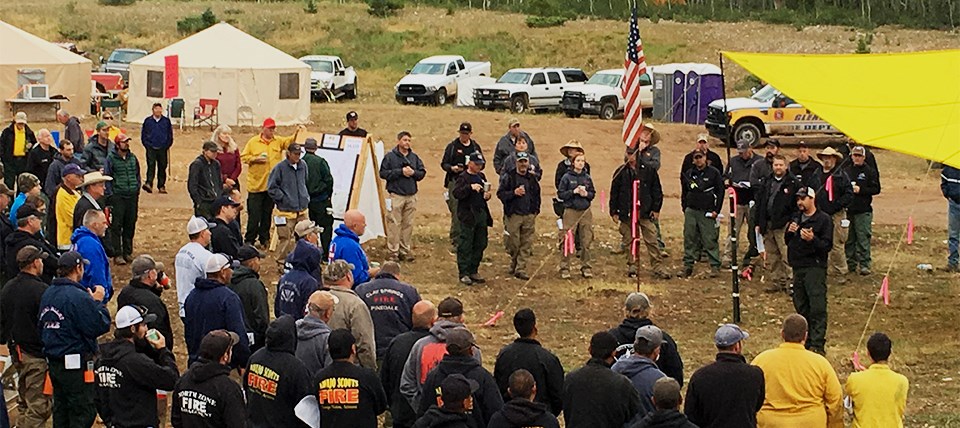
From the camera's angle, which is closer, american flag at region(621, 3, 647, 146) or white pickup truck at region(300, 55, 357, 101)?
american flag at region(621, 3, 647, 146)

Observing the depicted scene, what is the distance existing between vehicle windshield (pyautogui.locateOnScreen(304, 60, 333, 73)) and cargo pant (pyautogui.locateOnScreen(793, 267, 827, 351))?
29427mm

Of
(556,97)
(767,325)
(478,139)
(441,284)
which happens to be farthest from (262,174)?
(556,97)

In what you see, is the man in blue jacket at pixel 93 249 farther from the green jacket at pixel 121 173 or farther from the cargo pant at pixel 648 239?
the cargo pant at pixel 648 239

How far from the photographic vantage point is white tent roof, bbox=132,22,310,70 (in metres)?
33.4

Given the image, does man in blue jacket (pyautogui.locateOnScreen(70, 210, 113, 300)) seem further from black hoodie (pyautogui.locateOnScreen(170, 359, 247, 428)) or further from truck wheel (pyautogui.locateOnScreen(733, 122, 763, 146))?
truck wheel (pyautogui.locateOnScreen(733, 122, 763, 146))

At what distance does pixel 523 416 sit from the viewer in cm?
738

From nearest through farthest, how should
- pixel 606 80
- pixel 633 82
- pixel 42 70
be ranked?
1. pixel 633 82
2. pixel 42 70
3. pixel 606 80

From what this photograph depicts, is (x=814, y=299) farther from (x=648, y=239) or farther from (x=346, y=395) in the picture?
(x=346, y=395)

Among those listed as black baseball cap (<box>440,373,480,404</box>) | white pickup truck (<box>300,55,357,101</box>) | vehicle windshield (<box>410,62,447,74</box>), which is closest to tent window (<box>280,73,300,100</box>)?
white pickup truck (<box>300,55,357,101</box>)

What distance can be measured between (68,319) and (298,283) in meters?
1.88

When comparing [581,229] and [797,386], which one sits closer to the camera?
[797,386]

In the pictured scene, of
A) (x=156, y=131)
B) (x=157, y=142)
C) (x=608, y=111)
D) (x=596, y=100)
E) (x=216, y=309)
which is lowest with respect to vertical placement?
(x=216, y=309)

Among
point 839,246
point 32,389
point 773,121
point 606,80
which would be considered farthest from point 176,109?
point 32,389

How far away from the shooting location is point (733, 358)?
8.33 m
